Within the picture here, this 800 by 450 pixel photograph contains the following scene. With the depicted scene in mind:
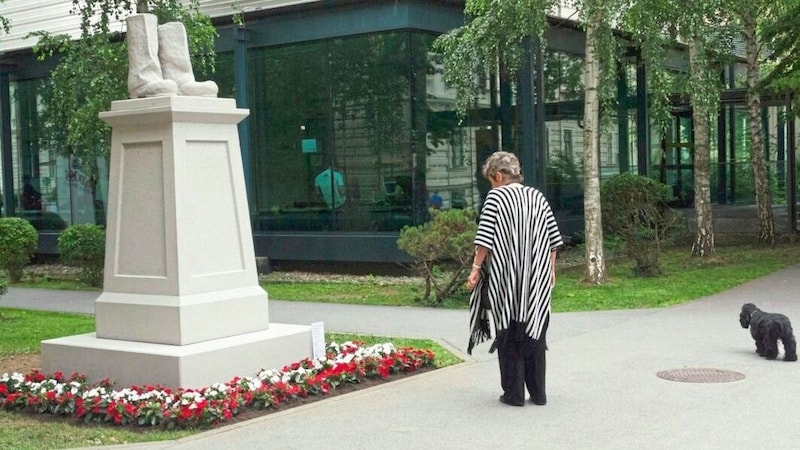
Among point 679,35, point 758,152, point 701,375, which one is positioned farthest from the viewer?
point 758,152

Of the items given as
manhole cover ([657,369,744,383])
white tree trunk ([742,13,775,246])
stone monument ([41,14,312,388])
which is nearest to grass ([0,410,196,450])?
stone monument ([41,14,312,388])

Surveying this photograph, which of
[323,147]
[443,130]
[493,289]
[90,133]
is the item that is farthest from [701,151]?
[493,289]

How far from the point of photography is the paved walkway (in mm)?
6844

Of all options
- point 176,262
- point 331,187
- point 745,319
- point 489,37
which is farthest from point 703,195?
point 176,262

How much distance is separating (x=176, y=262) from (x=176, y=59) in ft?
6.13

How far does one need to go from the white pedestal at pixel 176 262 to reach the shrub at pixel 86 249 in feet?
32.2

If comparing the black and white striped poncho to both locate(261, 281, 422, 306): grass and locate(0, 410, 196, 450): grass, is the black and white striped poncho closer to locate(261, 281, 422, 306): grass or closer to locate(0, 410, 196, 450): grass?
locate(0, 410, 196, 450): grass

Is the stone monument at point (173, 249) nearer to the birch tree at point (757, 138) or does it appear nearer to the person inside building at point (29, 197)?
the birch tree at point (757, 138)

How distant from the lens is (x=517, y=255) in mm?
7801

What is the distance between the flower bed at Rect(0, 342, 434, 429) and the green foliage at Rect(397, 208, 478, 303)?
462 cm

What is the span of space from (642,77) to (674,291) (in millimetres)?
13245

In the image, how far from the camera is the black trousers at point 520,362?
7773 millimetres

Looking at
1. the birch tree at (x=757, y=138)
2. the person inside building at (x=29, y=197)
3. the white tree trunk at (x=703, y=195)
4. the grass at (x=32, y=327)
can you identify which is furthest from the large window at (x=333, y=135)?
the birch tree at (x=757, y=138)

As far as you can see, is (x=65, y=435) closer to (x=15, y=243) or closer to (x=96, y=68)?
(x=96, y=68)
